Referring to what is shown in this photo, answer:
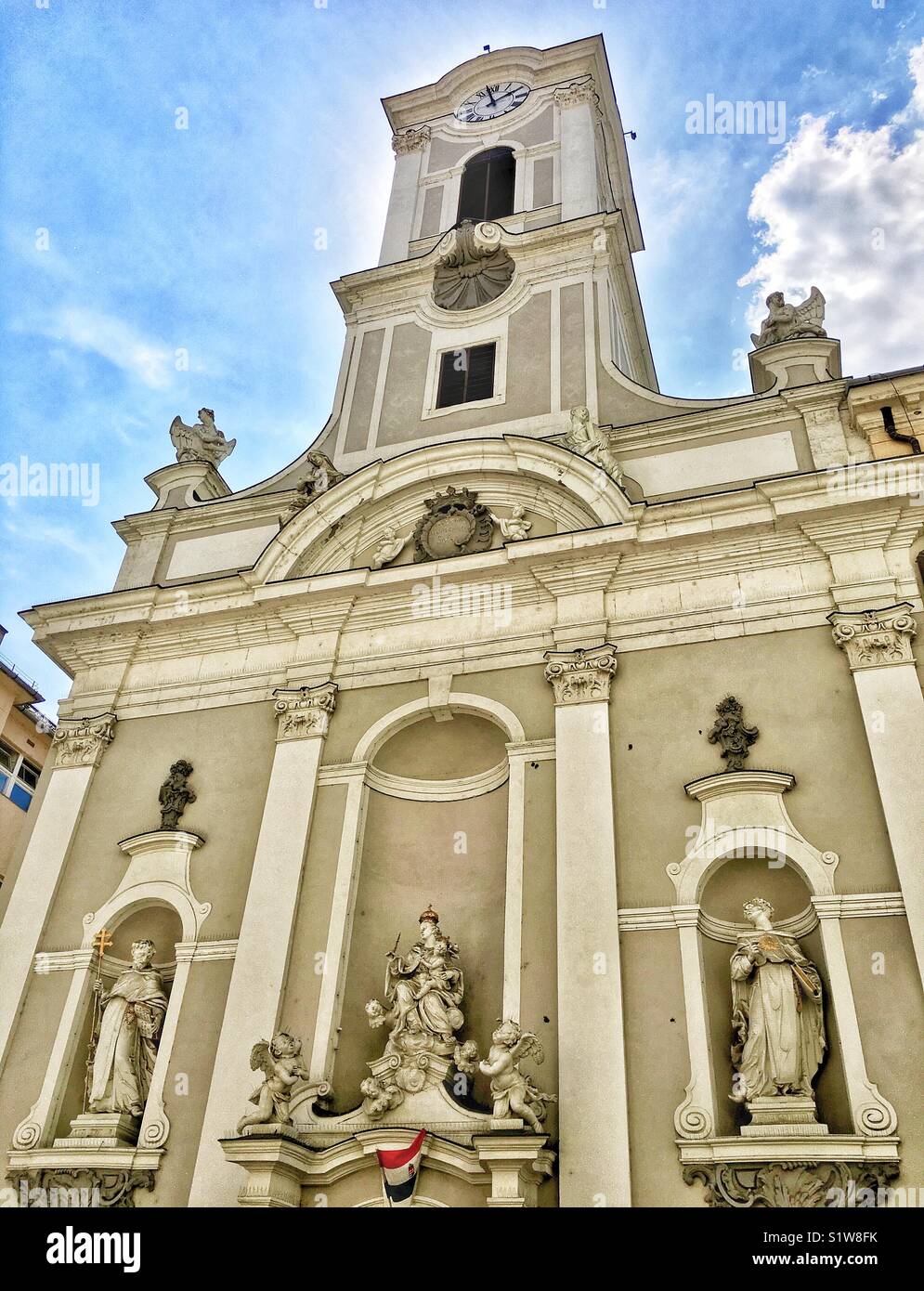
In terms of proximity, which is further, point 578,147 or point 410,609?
point 578,147

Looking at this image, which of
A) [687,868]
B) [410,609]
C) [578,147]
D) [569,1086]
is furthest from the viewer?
[578,147]

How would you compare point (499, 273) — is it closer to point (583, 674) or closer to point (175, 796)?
point (583, 674)

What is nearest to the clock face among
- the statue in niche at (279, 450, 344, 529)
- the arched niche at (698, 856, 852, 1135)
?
the statue in niche at (279, 450, 344, 529)

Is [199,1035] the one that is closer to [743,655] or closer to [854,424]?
[743,655]

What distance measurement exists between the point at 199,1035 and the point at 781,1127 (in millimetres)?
5686

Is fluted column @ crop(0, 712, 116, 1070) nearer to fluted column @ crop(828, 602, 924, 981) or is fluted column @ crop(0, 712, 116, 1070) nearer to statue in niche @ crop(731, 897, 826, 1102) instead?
statue in niche @ crop(731, 897, 826, 1102)

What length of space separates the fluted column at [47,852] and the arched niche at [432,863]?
373 centimetres

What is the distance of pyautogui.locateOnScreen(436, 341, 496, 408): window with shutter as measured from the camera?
14.9 m

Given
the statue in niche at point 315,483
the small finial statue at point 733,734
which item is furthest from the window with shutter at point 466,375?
the small finial statue at point 733,734

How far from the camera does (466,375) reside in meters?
15.2

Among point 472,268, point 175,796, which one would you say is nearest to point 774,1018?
point 175,796

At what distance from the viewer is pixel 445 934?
11.0 m

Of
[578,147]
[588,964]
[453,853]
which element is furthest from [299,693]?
[578,147]

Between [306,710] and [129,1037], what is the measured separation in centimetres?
397
